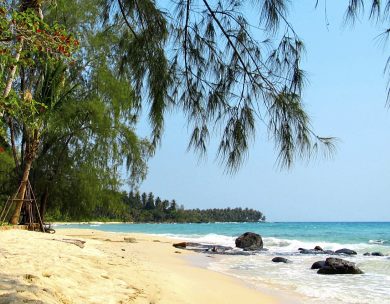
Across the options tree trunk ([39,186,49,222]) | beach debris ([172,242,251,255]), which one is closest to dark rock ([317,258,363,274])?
beach debris ([172,242,251,255])

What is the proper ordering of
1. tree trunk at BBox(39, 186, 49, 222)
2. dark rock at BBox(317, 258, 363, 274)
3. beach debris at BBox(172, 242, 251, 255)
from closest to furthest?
1. dark rock at BBox(317, 258, 363, 274)
2. tree trunk at BBox(39, 186, 49, 222)
3. beach debris at BBox(172, 242, 251, 255)

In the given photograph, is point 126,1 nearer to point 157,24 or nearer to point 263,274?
point 157,24

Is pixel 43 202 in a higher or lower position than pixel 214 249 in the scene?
higher

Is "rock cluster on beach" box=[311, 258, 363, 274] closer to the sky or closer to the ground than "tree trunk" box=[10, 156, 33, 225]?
closer to the ground

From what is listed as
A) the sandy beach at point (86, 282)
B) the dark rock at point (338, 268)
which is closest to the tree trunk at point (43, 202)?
the sandy beach at point (86, 282)

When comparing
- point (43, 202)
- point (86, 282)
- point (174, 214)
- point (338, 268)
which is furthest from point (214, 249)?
point (174, 214)

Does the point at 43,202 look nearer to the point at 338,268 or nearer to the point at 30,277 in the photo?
the point at 338,268


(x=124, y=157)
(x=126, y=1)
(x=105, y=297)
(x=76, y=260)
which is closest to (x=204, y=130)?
(x=126, y=1)

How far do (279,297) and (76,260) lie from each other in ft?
11.7

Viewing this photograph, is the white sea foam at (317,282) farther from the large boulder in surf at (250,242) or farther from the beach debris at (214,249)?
the large boulder in surf at (250,242)

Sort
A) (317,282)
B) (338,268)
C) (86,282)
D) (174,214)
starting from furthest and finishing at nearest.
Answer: (174,214), (338,268), (317,282), (86,282)

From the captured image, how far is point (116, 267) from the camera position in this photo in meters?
8.44

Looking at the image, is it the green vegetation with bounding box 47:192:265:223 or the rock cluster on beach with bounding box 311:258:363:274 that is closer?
the rock cluster on beach with bounding box 311:258:363:274

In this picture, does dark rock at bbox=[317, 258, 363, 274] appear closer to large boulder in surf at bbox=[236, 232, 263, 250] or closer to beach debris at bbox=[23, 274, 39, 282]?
beach debris at bbox=[23, 274, 39, 282]
